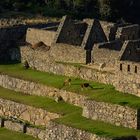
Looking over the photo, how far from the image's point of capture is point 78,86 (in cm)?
3931

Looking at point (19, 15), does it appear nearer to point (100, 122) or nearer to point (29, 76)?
point (29, 76)

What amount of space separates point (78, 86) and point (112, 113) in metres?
5.04

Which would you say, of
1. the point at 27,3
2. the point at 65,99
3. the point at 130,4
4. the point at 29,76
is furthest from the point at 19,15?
the point at 65,99

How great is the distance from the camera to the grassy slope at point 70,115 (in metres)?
33.5

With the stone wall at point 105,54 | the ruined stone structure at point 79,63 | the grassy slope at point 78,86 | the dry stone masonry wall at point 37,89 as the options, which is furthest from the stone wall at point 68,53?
the dry stone masonry wall at point 37,89

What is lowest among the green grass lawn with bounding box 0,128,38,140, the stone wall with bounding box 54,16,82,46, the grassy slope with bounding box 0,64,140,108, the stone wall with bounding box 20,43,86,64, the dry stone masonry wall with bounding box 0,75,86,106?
the green grass lawn with bounding box 0,128,38,140

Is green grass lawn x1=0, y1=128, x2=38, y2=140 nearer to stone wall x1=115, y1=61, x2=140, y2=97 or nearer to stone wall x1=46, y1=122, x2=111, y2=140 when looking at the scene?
stone wall x1=46, y1=122, x2=111, y2=140

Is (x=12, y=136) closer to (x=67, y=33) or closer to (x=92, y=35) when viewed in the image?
(x=92, y=35)

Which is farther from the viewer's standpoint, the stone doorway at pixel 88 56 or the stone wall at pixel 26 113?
the stone doorway at pixel 88 56

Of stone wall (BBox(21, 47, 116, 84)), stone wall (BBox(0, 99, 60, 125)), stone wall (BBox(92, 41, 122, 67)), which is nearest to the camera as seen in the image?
stone wall (BBox(0, 99, 60, 125))

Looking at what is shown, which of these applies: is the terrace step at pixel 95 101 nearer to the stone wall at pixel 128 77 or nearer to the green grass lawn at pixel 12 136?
the stone wall at pixel 128 77

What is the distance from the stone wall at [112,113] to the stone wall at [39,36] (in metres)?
11.7

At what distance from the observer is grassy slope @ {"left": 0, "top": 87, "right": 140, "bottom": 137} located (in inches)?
1318

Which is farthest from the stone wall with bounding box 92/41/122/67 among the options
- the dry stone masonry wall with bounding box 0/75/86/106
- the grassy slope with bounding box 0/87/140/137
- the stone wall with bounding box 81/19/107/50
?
the grassy slope with bounding box 0/87/140/137
